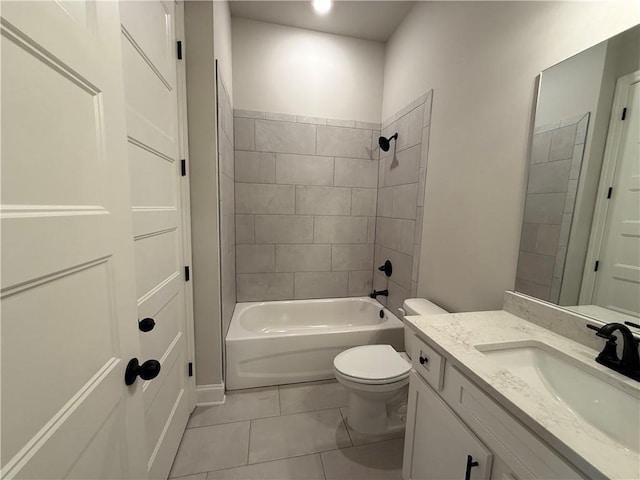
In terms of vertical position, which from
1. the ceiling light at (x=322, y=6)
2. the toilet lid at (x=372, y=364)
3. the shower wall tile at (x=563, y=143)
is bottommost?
the toilet lid at (x=372, y=364)

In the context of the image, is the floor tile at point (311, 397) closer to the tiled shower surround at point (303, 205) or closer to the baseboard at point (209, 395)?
the baseboard at point (209, 395)

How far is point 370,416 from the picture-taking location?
1.57m

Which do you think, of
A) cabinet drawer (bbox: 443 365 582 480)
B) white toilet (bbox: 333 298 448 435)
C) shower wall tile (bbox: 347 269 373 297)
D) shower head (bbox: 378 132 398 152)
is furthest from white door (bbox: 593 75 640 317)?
shower wall tile (bbox: 347 269 373 297)

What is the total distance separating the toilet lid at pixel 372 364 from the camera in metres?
1.48

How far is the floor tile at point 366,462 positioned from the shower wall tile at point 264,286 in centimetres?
141

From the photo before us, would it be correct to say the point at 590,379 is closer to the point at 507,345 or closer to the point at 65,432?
the point at 507,345

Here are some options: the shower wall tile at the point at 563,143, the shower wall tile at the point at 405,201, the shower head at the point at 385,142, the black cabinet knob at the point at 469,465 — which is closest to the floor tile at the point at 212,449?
the black cabinet knob at the point at 469,465

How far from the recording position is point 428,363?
1.04 metres

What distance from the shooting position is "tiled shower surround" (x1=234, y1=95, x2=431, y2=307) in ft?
7.78

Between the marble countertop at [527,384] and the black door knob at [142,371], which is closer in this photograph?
the marble countertop at [527,384]

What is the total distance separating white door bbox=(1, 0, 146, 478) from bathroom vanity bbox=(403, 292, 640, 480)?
38.4 inches

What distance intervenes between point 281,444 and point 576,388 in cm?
145

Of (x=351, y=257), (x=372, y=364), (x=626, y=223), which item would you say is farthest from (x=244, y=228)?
(x=626, y=223)

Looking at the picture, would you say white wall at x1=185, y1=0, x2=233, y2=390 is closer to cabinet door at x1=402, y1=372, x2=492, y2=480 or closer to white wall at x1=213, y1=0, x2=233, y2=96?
white wall at x1=213, y1=0, x2=233, y2=96
